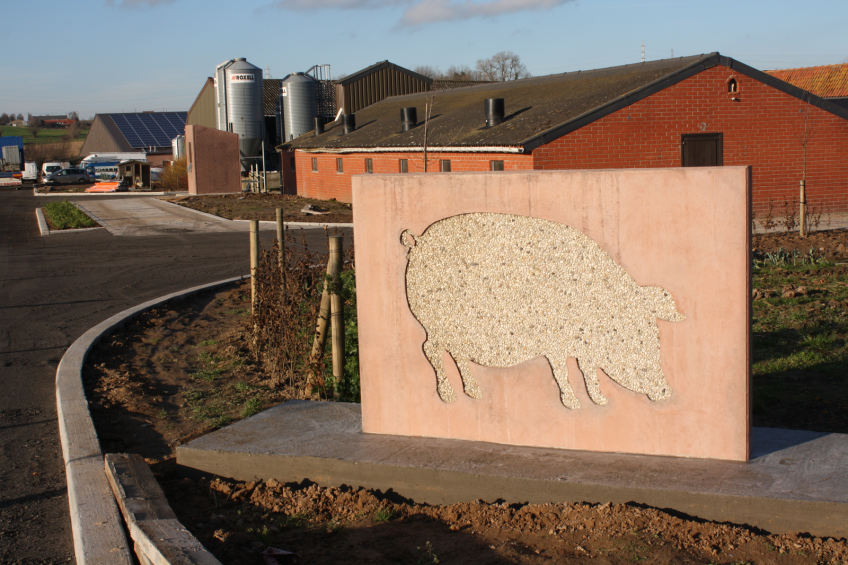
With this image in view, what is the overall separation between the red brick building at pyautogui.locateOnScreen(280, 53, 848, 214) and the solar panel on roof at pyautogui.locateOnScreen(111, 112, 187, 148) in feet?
210

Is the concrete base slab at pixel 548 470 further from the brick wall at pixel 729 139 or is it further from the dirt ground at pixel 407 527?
the brick wall at pixel 729 139

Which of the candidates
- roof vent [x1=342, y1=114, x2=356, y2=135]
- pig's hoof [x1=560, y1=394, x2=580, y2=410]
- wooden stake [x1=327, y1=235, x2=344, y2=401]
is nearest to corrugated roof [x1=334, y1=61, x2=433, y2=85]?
roof vent [x1=342, y1=114, x2=356, y2=135]

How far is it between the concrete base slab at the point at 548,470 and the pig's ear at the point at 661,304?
83 cm

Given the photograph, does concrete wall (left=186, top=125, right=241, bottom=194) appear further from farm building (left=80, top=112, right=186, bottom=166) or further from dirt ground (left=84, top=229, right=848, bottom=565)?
farm building (left=80, top=112, right=186, bottom=166)

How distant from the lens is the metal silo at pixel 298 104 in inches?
1815

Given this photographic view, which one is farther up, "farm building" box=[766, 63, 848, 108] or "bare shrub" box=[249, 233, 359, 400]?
"farm building" box=[766, 63, 848, 108]

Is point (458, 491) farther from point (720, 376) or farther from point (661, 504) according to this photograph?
point (720, 376)

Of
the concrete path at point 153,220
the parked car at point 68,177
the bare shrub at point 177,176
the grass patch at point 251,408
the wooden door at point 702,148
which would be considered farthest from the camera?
the parked car at point 68,177

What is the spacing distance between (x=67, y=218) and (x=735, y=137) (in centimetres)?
2174

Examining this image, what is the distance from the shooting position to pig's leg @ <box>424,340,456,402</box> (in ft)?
15.8

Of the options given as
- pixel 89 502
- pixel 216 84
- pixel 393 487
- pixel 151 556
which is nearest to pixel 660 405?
pixel 393 487

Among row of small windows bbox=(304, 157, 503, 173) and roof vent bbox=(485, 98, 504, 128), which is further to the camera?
roof vent bbox=(485, 98, 504, 128)

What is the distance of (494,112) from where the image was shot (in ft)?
76.6

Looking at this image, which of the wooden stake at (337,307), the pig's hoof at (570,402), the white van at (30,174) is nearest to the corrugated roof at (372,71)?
the white van at (30,174)
